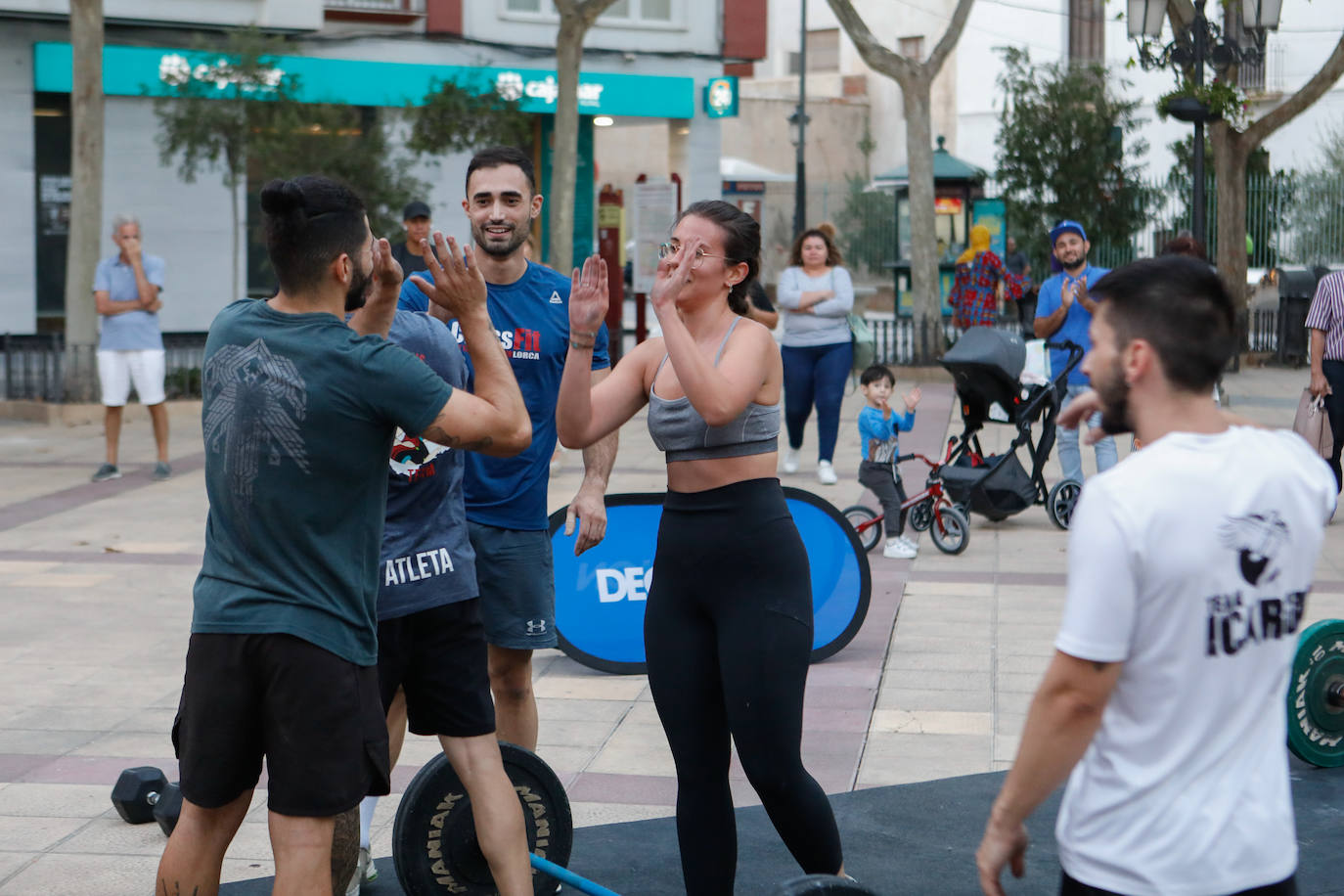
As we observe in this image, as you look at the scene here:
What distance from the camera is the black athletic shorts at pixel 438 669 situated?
3.73m

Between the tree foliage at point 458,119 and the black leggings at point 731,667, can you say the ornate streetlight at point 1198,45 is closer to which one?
the tree foliage at point 458,119

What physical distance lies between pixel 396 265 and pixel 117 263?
879cm

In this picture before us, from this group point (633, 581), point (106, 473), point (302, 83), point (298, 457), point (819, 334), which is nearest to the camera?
→ point (298, 457)

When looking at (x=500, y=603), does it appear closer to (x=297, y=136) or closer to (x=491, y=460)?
(x=491, y=460)

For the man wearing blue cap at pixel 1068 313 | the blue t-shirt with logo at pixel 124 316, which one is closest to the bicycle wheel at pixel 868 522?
the man wearing blue cap at pixel 1068 313

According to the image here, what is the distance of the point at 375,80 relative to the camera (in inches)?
904

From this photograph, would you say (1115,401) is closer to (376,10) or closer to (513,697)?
(513,697)

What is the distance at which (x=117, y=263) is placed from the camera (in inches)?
450

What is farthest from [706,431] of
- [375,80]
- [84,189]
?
[375,80]

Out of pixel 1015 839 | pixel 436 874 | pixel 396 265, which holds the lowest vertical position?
pixel 436 874

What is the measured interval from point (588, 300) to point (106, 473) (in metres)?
9.21

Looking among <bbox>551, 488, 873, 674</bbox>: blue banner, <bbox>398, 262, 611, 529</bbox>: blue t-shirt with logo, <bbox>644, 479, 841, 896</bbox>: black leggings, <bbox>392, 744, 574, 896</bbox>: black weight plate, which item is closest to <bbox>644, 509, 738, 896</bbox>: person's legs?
<bbox>644, 479, 841, 896</bbox>: black leggings

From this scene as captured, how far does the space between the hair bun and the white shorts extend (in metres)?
8.87

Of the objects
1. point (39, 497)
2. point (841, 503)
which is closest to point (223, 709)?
point (841, 503)
